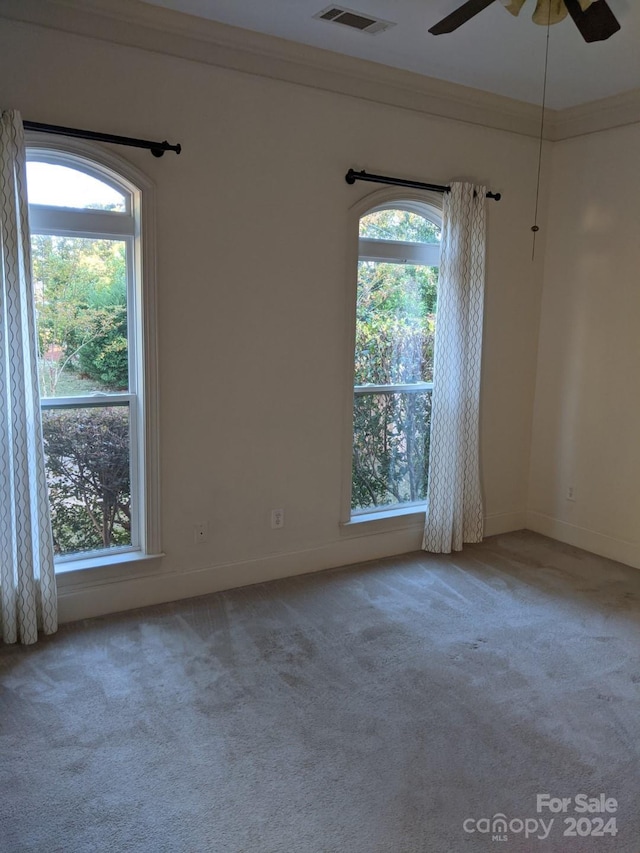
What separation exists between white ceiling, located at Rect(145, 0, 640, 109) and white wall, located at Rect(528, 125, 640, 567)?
53 centimetres

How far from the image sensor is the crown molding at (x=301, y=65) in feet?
9.59

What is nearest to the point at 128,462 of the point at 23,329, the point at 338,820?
the point at 23,329

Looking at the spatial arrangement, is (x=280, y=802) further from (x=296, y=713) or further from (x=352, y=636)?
(x=352, y=636)

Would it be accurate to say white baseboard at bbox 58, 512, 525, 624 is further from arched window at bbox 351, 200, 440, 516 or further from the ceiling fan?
the ceiling fan

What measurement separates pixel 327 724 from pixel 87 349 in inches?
80.4

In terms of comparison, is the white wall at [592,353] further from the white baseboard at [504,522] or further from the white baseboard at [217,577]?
the white baseboard at [217,577]

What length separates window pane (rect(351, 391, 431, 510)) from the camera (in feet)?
13.8

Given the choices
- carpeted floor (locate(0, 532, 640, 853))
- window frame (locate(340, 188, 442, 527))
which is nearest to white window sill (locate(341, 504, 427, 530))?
window frame (locate(340, 188, 442, 527))

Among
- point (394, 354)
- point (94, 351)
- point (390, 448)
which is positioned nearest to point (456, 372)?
point (394, 354)

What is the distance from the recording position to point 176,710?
2.61 metres

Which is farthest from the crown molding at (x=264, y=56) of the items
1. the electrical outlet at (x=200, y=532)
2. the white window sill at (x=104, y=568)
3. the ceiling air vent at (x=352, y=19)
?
the white window sill at (x=104, y=568)

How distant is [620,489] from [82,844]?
3653mm

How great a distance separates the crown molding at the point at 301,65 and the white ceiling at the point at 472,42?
0.06 metres

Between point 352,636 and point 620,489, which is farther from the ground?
point 620,489
